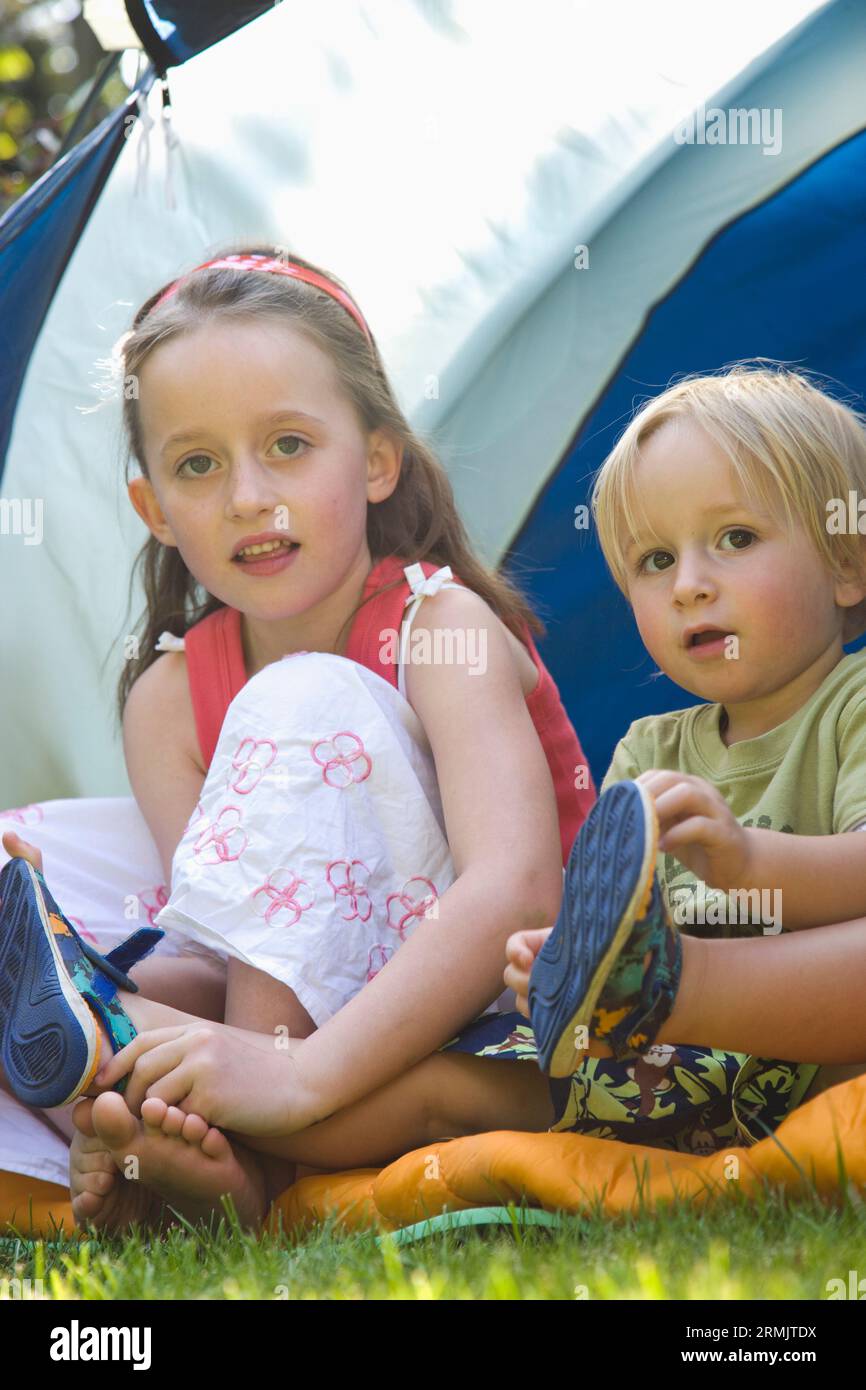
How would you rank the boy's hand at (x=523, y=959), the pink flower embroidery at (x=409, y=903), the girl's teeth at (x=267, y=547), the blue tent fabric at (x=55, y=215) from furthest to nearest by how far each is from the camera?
the blue tent fabric at (x=55, y=215)
the girl's teeth at (x=267, y=547)
the pink flower embroidery at (x=409, y=903)
the boy's hand at (x=523, y=959)

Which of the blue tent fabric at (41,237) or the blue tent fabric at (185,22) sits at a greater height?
the blue tent fabric at (185,22)

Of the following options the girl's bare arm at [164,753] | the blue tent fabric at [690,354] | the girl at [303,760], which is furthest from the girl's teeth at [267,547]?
the blue tent fabric at [690,354]

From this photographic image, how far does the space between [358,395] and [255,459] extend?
0.53 feet

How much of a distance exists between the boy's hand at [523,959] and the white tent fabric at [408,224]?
1042 mm

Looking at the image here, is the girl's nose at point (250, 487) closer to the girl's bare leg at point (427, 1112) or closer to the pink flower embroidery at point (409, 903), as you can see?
the pink flower embroidery at point (409, 903)

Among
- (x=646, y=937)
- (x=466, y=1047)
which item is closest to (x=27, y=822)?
(x=466, y=1047)

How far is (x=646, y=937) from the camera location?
992 mm

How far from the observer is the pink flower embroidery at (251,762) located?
1321mm

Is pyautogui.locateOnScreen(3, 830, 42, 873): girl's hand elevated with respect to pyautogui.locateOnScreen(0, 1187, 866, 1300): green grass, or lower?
elevated

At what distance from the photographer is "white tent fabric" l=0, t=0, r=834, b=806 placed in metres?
2.00
